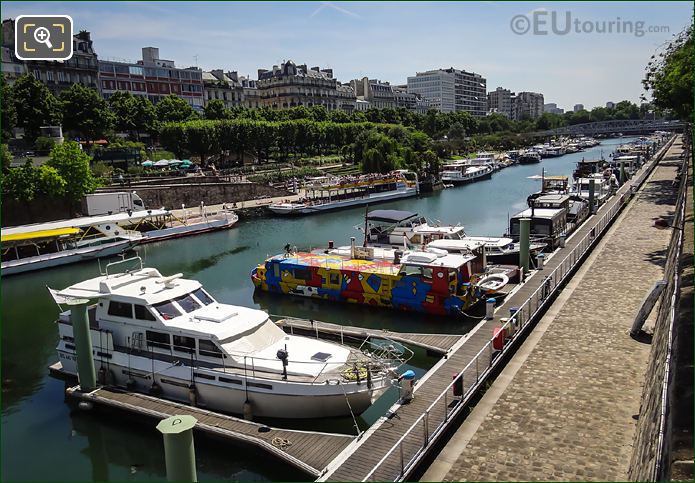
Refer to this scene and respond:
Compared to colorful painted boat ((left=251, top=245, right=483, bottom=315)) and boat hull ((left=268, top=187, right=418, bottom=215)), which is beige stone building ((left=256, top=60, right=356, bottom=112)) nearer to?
boat hull ((left=268, top=187, right=418, bottom=215))

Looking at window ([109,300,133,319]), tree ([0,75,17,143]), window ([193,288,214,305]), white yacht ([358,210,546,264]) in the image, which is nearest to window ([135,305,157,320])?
window ([109,300,133,319])

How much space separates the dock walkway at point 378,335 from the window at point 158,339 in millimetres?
4710

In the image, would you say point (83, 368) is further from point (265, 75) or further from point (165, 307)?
point (265, 75)

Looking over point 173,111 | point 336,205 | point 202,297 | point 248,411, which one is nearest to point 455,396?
point 248,411

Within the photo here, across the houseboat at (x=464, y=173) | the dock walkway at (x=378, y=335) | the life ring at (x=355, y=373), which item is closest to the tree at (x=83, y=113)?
the houseboat at (x=464, y=173)

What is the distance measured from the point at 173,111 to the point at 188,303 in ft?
233

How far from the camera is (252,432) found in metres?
14.2

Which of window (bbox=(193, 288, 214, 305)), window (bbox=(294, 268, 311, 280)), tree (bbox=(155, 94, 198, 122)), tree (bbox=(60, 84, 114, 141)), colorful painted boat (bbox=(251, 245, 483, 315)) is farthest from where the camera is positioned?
tree (bbox=(155, 94, 198, 122))

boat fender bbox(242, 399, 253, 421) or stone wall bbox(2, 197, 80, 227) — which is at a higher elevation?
stone wall bbox(2, 197, 80, 227)

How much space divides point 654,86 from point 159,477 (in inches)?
1977

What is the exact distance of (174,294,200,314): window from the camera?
17859 millimetres

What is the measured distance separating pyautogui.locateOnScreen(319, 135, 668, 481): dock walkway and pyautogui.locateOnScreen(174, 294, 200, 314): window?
740 cm

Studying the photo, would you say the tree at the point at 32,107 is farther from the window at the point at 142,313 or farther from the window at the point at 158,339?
the window at the point at 158,339

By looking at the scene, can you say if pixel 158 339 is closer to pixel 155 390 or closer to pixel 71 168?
pixel 155 390
